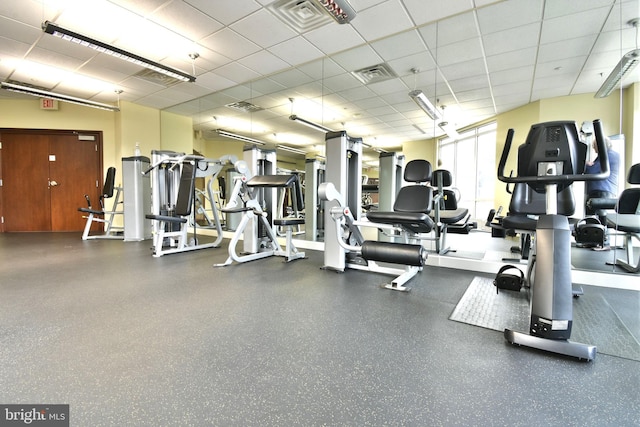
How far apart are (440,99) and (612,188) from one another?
107 inches

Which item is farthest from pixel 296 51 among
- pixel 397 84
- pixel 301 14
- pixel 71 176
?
pixel 71 176

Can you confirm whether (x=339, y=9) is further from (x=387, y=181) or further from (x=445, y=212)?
(x=445, y=212)

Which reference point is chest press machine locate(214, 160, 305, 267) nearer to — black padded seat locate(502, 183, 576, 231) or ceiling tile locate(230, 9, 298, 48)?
ceiling tile locate(230, 9, 298, 48)

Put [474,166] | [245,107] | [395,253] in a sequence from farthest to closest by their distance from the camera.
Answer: [245,107]
[474,166]
[395,253]

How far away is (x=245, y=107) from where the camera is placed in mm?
6309

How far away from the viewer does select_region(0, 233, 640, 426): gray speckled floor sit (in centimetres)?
106

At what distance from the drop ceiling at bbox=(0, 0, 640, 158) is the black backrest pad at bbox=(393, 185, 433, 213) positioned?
1.70 metres

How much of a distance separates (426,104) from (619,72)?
2237 millimetres

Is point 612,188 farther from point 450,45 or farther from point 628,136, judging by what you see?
point 450,45

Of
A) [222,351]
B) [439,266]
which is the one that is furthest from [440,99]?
[222,351]

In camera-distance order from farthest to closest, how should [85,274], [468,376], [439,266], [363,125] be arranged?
[363,125], [439,266], [85,274], [468,376]

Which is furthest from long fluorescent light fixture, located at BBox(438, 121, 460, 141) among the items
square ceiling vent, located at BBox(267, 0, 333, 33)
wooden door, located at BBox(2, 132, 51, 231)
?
wooden door, located at BBox(2, 132, 51, 231)

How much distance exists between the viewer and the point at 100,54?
15.3 ft

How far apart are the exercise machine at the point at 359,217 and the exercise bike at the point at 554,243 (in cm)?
93
